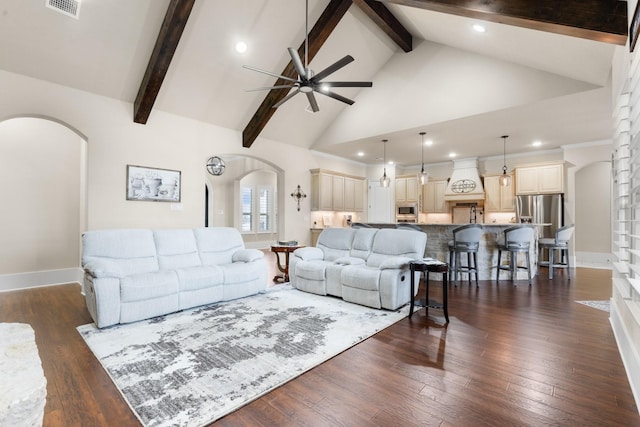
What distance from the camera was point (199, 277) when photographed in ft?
12.9

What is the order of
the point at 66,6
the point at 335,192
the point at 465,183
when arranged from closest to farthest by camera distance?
the point at 66,6 → the point at 465,183 → the point at 335,192

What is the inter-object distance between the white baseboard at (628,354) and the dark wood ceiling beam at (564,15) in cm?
246

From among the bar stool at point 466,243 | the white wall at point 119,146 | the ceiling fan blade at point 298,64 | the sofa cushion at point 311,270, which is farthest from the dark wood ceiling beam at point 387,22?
the sofa cushion at point 311,270

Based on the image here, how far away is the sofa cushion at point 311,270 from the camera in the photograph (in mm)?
4469

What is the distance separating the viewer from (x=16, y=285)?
5.00 metres

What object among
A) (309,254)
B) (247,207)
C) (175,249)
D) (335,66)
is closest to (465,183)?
(309,254)

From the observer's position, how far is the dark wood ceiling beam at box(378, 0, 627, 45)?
Result: 8.68 ft

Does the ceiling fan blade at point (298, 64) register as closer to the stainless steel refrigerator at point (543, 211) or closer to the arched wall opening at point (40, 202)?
the arched wall opening at point (40, 202)

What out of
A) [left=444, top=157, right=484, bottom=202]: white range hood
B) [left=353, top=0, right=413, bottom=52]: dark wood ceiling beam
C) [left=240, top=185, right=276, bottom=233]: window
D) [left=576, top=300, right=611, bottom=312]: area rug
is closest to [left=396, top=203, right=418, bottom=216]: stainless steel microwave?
[left=444, top=157, right=484, bottom=202]: white range hood

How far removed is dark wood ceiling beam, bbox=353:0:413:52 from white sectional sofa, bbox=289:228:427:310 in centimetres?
359

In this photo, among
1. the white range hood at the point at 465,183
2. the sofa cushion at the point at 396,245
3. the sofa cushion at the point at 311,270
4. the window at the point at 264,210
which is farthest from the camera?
the window at the point at 264,210

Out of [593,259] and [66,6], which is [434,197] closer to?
[593,259]

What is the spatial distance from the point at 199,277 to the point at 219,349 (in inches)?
55.9

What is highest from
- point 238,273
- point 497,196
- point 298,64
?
point 298,64
